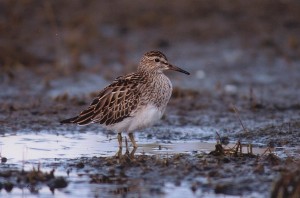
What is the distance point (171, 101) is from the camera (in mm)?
15453

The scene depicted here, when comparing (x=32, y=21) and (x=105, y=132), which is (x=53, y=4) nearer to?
(x=32, y=21)

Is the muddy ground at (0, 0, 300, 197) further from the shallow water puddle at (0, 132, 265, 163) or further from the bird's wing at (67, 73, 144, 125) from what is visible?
the bird's wing at (67, 73, 144, 125)

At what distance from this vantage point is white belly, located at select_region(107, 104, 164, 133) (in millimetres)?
10914

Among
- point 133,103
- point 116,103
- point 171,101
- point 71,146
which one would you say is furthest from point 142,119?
point 171,101

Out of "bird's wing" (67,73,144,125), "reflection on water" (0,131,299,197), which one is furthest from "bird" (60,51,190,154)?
"reflection on water" (0,131,299,197)

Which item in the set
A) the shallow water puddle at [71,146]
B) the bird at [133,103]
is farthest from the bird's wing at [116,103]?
the shallow water puddle at [71,146]

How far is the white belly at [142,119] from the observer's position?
10.9 m

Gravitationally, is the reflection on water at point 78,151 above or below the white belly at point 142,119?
below

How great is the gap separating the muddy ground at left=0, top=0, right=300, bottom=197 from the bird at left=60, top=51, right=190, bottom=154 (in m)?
0.51

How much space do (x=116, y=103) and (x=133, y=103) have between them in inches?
10.9

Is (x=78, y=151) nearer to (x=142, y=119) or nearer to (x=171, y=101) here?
(x=142, y=119)

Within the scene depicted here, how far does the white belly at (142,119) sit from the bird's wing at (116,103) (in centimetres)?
8

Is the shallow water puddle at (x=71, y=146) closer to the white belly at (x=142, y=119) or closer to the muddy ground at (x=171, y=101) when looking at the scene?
the muddy ground at (x=171, y=101)

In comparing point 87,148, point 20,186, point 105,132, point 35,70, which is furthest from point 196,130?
point 35,70
